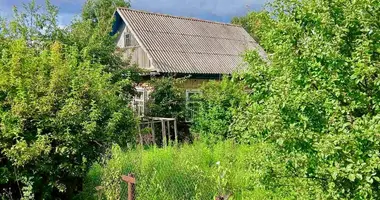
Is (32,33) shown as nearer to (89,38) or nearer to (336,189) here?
(89,38)

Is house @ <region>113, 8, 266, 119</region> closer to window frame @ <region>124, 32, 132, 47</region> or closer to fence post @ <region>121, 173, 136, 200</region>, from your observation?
window frame @ <region>124, 32, 132, 47</region>

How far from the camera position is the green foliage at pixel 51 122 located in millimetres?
5371

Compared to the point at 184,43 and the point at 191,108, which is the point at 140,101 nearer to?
the point at 191,108

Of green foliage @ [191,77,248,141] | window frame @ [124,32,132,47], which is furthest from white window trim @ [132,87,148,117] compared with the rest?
window frame @ [124,32,132,47]

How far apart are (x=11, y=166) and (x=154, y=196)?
2124mm

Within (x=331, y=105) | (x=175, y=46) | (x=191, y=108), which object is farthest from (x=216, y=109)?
(x=331, y=105)

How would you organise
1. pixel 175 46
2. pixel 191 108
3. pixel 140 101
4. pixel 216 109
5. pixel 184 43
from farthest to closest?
pixel 184 43
pixel 175 46
pixel 140 101
pixel 191 108
pixel 216 109

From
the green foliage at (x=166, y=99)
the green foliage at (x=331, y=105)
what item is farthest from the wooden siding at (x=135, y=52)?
the green foliage at (x=331, y=105)

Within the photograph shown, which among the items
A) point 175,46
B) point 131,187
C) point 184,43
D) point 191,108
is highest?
point 184,43

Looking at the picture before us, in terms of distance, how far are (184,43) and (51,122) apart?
12995 millimetres

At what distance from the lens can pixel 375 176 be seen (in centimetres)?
273

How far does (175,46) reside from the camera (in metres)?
17.4

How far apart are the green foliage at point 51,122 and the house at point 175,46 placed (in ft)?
→ 25.8

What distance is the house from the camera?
15.8m
